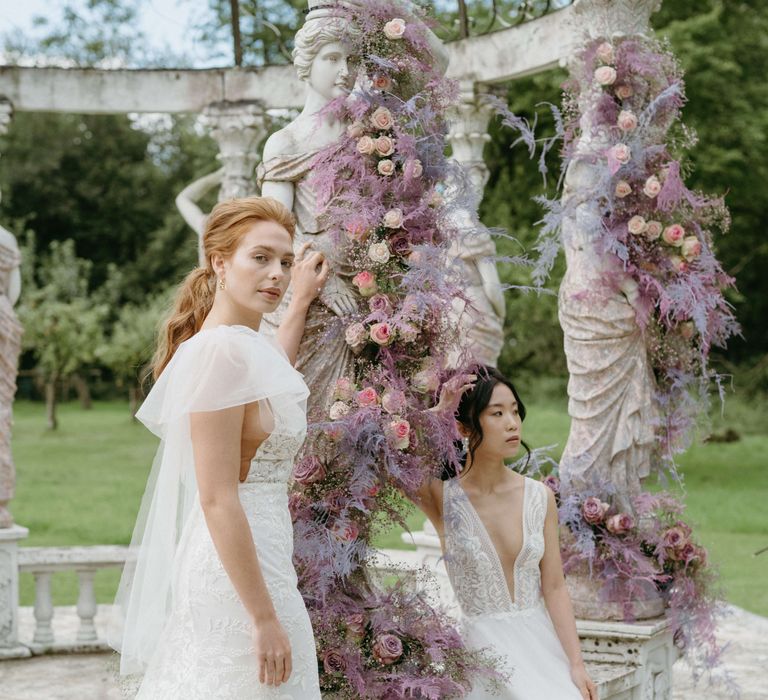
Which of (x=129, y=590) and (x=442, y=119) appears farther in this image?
(x=442, y=119)

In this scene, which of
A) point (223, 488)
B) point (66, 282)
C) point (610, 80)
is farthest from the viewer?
point (66, 282)

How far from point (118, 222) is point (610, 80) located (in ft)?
91.3

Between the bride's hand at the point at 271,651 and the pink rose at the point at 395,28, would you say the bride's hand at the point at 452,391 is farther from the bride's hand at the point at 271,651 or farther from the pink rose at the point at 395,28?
the bride's hand at the point at 271,651

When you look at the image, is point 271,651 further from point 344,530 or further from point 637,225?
point 637,225

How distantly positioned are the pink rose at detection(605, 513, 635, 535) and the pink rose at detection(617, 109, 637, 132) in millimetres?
1930

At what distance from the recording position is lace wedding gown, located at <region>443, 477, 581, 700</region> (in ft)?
15.4

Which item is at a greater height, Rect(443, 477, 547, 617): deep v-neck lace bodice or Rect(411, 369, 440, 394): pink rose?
Rect(411, 369, 440, 394): pink rose

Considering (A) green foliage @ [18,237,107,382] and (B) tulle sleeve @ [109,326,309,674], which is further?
(A) green foliage @ [18,237,107,382]

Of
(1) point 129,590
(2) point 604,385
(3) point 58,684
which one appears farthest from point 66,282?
(1) point 129,590

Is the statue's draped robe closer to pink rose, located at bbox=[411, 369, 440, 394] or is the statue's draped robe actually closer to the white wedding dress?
pink rose, located at bbox=[411, 369, 440, 394]

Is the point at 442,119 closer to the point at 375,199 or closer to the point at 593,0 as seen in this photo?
the point at 375,199

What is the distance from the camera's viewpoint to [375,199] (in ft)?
15.0

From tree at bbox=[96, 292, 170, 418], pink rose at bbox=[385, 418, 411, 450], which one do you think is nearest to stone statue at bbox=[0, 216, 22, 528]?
pink rose at bbox=[385, 418, 411, 450]

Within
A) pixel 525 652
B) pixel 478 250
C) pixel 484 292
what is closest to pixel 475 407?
pixel 525 652
